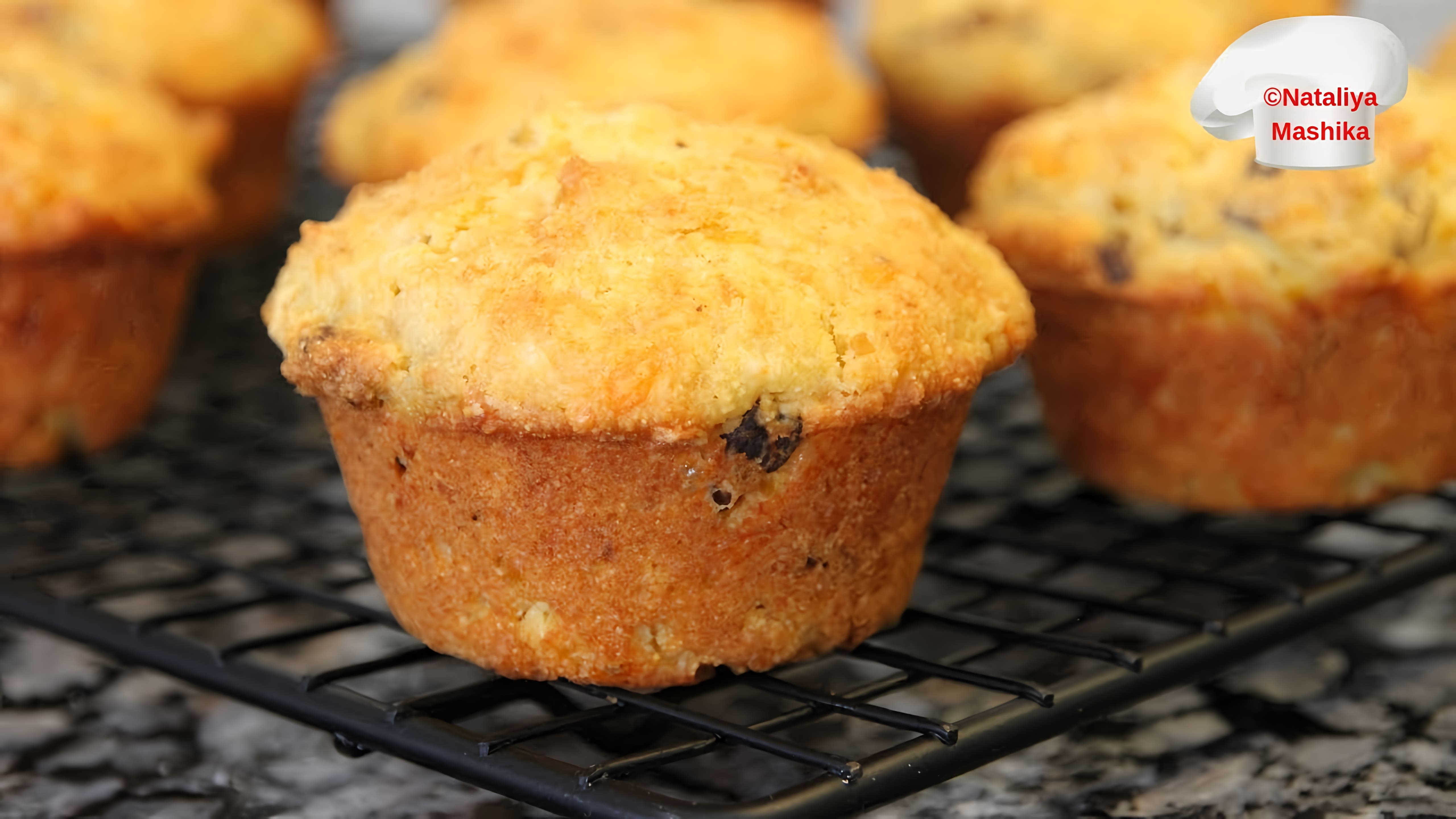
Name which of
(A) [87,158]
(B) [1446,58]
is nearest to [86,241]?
(A) [87,158]

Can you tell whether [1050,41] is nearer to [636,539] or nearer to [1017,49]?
[1017,49]

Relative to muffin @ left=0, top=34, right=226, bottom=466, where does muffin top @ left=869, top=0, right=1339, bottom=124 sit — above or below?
above

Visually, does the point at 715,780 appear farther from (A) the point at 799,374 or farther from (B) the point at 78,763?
(B) the point at 78,763

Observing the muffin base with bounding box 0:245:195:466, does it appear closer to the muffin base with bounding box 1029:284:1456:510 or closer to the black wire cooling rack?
the black wire cooling rack

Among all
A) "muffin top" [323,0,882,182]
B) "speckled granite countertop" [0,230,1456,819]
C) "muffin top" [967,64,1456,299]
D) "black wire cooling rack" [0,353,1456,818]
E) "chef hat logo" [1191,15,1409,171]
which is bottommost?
"speckled granite countertop" [0,230,1456,819]

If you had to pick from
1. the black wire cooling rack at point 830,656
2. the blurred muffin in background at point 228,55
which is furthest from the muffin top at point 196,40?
the black wire cooling rack at point 830,656

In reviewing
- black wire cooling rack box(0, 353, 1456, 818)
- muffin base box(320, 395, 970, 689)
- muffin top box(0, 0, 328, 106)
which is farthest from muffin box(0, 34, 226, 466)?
muffin base box(320, 395, 970, 689)

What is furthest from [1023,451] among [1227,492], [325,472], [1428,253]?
[325,472]
